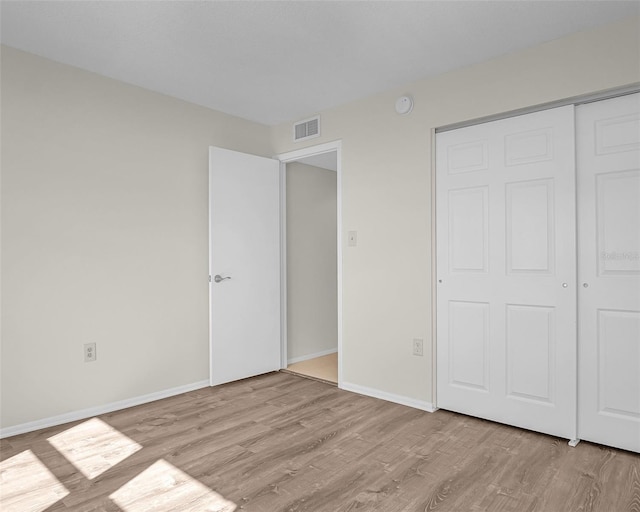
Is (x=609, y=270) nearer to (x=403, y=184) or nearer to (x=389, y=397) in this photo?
(x=403, y=184)

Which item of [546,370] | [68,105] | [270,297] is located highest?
[68,105]

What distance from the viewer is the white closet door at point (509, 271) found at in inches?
101

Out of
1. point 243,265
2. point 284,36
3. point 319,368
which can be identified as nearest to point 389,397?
point 319,368

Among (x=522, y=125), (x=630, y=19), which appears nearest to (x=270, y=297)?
(x=522, y=125)

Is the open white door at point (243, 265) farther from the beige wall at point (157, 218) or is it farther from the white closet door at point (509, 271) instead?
the white closet door at point (509, 271)

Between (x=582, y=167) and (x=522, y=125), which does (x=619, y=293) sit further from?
(x=522, y=125)

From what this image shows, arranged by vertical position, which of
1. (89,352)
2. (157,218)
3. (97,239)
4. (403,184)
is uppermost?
(403,184)

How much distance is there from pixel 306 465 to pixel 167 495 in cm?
70

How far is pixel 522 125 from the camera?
2725 millimetres

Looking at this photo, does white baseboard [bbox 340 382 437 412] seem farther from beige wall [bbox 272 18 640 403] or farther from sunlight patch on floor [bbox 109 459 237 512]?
sunlight patch on floor [bbox 109 459 237 512]

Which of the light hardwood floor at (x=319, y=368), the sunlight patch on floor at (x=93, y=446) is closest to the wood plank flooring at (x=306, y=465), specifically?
the sunlight patch on floor at (x=93, y=446)

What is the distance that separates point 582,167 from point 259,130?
2814 mm

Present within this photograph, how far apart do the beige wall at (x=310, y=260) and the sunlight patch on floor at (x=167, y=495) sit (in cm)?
235

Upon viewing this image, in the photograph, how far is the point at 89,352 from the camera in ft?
9.78
